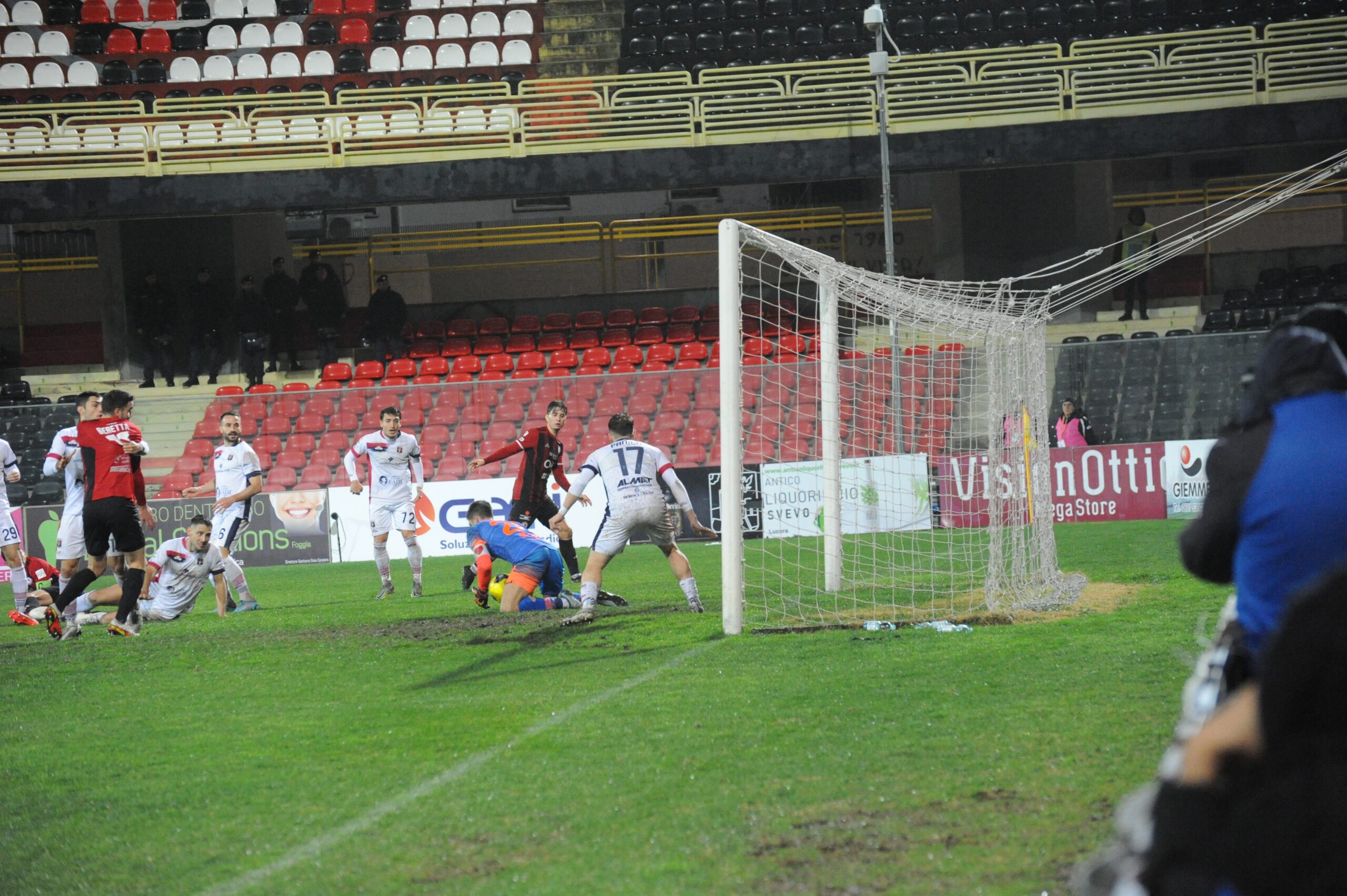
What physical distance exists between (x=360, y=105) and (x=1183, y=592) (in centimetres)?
2015

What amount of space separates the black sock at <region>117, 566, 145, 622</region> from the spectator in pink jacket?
13.8 m

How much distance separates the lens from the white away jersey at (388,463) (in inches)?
573

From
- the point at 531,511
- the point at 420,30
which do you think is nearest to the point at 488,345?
the point at 420,30

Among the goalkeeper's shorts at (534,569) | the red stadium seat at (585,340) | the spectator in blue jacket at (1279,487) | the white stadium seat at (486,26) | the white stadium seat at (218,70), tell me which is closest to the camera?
the spectator in blue jacket at (1279,487)

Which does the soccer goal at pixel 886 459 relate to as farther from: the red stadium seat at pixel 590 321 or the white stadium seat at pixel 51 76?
the white stadium seat at pixel 51 76

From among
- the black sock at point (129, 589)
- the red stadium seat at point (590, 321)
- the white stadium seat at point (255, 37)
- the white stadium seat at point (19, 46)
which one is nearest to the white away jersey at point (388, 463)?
the black sock at point (129, 589)

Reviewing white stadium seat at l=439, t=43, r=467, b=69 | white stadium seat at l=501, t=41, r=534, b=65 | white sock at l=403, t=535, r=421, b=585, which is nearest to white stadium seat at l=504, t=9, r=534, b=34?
white stadium seat at l=501, t=41, r=534, b=65

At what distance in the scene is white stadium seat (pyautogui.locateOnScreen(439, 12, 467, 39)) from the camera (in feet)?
101

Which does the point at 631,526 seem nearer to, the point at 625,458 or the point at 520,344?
the point at 625,458

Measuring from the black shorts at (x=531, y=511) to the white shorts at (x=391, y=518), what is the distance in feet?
3.92

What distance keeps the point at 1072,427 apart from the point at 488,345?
1244cm

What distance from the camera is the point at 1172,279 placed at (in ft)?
90.4

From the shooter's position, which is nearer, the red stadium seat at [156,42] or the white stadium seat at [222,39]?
the red stadium seat at [156,42]

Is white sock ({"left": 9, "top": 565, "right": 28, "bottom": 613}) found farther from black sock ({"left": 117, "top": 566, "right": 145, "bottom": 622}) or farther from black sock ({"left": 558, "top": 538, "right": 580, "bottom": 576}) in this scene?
black sock ({"left": 558, "top": 538, "right": 580, "bottom": 576})
